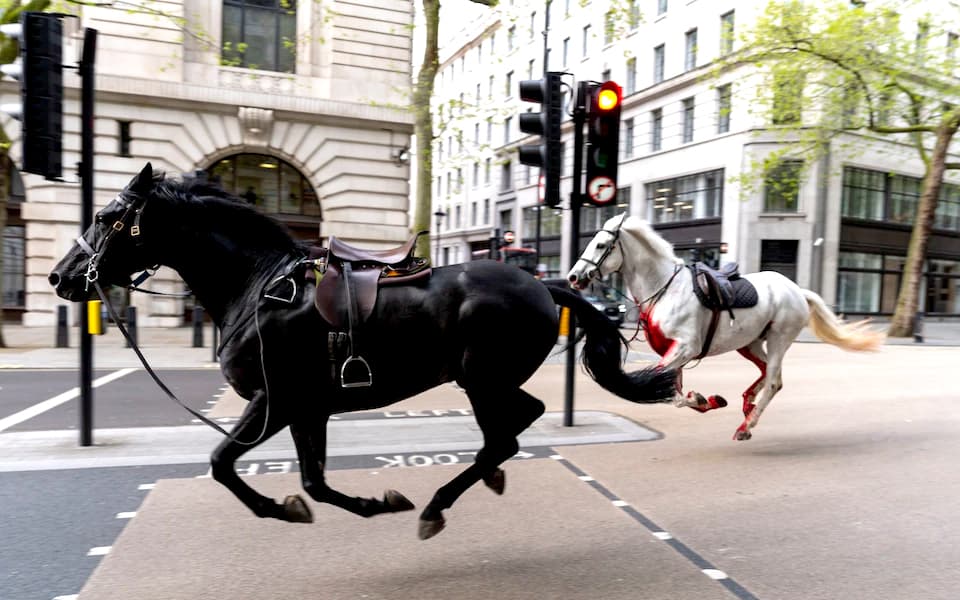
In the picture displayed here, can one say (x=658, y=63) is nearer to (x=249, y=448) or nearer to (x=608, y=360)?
(x=608, y=360)

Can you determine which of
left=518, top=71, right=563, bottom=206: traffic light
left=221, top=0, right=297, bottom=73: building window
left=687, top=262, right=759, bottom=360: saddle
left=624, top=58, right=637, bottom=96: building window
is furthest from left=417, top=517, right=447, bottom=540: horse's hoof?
left=624, top=58, right=637, bottom=96: building window

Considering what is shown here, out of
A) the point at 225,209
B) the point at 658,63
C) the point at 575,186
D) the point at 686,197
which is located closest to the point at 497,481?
the point at 225,209

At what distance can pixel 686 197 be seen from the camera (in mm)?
32000

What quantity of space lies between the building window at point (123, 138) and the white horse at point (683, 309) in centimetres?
1754

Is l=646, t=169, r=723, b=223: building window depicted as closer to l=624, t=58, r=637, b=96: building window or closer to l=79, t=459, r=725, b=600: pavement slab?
l=624, t=58, r=637, b=96: building window

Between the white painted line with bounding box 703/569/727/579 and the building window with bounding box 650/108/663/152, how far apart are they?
3321cm

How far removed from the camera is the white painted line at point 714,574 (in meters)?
3.27

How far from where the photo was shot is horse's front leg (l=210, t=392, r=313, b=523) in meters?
3.18

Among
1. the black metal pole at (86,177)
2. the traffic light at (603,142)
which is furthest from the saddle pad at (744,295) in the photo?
the black metal pole at (86,177)

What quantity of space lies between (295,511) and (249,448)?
0.43 m

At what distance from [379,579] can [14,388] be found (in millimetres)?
8368

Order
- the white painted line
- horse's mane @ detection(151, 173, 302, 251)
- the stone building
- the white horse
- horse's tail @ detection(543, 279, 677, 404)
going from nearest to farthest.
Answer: the white painted line < horse's mane @ detection(151, 173, 302, 251) < horse's tail @ detection(543, 279, 677, 404) < the white horse < the stone building

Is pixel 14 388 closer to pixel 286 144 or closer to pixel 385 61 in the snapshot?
pixel 286 144

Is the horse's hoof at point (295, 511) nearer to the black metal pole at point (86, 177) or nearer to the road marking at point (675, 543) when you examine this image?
the road marking at point (675, 543)
